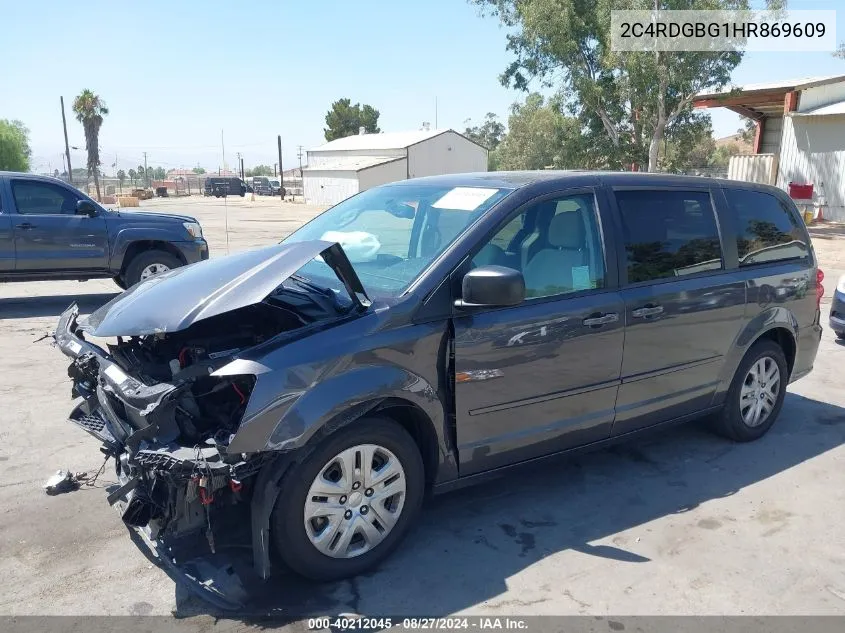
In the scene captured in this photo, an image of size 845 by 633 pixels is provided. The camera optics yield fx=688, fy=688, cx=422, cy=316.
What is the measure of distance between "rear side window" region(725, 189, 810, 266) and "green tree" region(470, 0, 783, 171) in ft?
59.5

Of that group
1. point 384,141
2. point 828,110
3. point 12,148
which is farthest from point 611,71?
point 12,148

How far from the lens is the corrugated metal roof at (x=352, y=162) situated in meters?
48.5

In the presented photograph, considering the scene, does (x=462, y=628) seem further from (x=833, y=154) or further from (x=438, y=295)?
(x=833, y=154)

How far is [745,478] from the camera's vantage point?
4488 millimetres

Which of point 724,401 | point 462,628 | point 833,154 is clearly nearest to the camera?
point 462,628

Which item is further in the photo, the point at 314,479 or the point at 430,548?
the point at 430,548

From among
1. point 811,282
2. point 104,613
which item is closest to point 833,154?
point 811,282

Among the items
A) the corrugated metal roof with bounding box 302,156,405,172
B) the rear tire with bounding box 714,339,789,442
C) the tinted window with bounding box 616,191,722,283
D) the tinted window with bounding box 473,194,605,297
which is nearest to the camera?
the tinted window with bounding box 473,194,605,297

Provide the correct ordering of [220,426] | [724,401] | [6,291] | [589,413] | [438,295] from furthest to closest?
[6,291]
[724,401]
[589,413]
[438,295]
[220,426]

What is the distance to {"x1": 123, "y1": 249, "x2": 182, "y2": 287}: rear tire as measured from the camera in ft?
33.6

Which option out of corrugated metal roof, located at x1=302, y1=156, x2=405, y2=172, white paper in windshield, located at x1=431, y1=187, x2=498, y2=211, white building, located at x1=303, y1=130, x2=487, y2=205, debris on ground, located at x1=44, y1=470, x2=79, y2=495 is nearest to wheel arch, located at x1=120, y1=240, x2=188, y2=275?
debris on ground, located at x1=44, y1=470, x2=79, y2=495

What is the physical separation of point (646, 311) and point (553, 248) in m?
0.70

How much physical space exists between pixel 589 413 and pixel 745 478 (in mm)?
1351

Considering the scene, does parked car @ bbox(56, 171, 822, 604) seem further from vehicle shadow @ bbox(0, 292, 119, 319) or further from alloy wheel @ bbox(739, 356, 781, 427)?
vehicle shadow @ bbox(0, 292, 119, 319)
